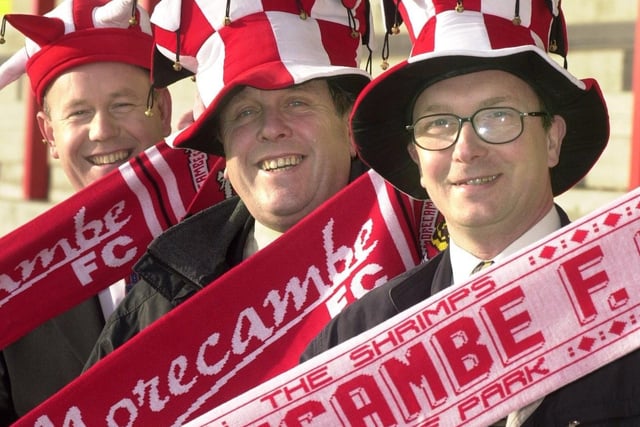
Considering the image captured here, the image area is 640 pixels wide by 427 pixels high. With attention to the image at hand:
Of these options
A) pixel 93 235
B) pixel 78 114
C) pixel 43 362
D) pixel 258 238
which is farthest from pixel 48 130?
pixel 258 238

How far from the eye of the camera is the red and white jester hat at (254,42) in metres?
3.48

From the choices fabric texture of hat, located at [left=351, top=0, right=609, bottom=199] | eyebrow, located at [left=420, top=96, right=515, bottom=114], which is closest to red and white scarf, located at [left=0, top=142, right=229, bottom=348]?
fabric texture of hat, located at [left=351, top=0, right=609, bottom=199]

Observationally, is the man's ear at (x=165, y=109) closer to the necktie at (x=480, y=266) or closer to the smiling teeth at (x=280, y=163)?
the smiling teeth at (x=280, y=163)

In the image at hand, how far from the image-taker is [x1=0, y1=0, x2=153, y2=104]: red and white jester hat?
14.1 feet

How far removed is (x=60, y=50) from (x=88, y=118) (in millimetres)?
221

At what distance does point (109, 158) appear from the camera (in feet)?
14.3

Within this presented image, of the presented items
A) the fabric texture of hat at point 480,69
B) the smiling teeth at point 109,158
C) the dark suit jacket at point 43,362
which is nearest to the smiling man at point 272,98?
the fabric texture of hat at point 480,69

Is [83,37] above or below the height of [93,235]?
above

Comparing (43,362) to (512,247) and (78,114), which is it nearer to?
(78,114)

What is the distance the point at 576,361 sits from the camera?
276cm

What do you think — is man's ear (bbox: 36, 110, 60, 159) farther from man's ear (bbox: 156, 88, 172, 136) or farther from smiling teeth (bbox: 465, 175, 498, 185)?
smiling teeth (bbox: 465, 175, 498, 185)

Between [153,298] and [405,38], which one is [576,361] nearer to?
[153,298]

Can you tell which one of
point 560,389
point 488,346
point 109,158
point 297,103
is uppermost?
point 109,158

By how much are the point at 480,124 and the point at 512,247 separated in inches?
10.6
